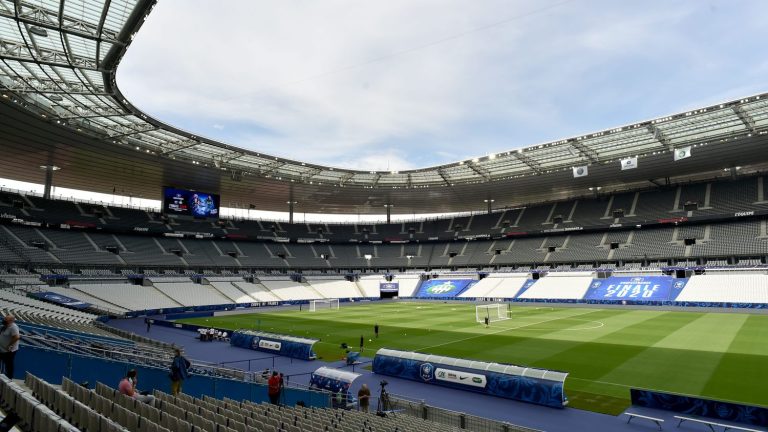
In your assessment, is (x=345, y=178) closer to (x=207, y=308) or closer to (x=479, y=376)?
(x=207, y=308)

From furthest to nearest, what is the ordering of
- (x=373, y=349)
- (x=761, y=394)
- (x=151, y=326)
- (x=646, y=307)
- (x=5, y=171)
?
(x=5, y=171), (x=646, y=307), (x=151, y=326), (x=373, y=349), (x=761, y=394)

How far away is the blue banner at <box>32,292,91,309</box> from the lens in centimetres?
3857

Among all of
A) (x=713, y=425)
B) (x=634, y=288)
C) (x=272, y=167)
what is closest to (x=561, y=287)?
(x=634, y=288)

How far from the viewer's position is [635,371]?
65.8 ft

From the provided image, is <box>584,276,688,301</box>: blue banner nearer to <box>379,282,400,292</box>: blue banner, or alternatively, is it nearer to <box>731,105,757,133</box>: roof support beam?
<box>731,105,757,133</box>: roof support beam

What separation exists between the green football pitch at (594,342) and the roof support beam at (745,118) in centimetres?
1674

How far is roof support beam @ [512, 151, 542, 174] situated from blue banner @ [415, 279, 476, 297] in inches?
786

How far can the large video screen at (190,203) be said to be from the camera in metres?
56.2

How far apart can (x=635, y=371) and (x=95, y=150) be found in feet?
156

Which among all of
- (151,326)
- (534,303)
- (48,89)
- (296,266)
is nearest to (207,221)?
(296,266)

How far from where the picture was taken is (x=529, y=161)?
168 feet

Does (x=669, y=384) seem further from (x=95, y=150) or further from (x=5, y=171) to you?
(x=5, y=171)

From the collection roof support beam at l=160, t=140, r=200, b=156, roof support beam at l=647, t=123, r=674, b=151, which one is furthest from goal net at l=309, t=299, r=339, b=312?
roof support beam at l=647, t=123, r=674, b=151

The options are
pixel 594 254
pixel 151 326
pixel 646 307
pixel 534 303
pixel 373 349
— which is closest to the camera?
pixel 373 349
